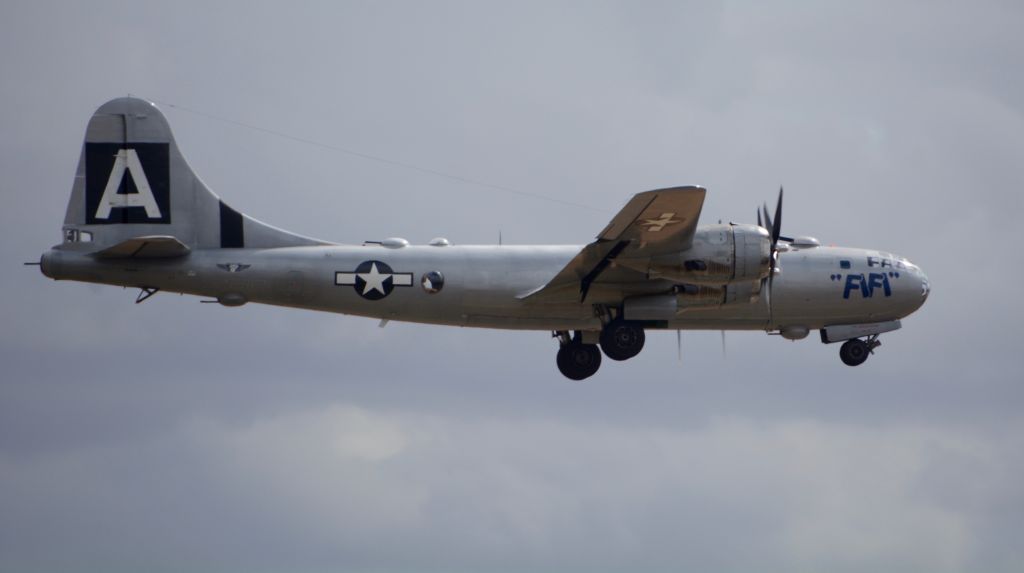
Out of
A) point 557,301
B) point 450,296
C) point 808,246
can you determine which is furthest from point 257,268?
point 808,246

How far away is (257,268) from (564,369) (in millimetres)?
9871

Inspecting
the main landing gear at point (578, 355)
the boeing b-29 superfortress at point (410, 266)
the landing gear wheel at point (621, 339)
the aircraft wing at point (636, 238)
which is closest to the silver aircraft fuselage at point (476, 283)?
the boeing b-29 superfortress at point (410, 266)

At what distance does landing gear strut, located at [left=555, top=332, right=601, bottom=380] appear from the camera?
4634 cm

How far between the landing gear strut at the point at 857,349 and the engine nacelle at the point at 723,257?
6245 mm

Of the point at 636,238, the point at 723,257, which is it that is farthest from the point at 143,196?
the point at 723,257

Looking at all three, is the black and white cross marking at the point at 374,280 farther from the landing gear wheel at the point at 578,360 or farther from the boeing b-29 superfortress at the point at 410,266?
the landing gear wheel at the point at 578,360

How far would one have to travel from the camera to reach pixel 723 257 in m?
41.5

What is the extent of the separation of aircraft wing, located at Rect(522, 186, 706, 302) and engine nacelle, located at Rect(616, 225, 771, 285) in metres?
0.31

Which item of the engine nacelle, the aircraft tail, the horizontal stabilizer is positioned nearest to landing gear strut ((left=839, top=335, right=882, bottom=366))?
the engine nacelle

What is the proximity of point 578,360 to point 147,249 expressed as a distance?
509 inches

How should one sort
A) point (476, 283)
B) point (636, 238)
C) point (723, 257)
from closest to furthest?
1. point (636, 238)
2. point (723, 257)
3. point (476, 283)

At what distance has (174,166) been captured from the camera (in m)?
43.8

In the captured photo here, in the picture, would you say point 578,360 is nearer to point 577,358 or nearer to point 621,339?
point 577,358

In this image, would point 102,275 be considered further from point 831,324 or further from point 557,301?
point 831,324
